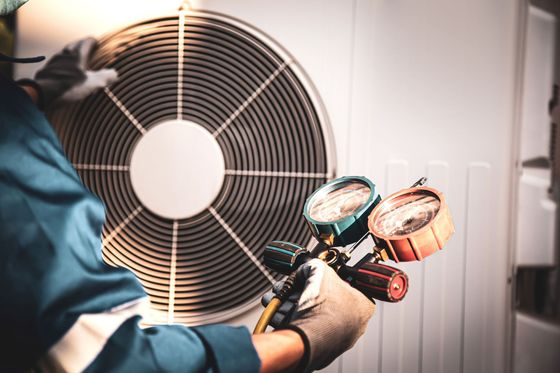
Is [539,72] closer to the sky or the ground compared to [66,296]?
closer to the sky

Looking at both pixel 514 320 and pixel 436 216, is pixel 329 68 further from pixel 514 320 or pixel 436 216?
pixel 514 320

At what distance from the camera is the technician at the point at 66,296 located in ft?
1.75

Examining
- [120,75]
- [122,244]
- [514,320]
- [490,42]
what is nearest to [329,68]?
[490,42]

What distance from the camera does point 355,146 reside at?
135 centimetres

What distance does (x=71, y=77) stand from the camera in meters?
1.31

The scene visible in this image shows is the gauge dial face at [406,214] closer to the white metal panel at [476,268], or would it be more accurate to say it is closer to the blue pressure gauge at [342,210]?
the blue pressure gauge at [342,210]

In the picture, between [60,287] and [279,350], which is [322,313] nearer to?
[279,350]

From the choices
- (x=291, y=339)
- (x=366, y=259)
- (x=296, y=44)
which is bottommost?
(x=291, y=339)

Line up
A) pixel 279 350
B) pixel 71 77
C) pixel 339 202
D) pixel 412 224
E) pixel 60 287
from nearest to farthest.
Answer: pixel 60 287, pixel 279 350, pixel 412 224, pixel 339 202, pixel 71 77

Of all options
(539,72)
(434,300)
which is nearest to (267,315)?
(434,300)

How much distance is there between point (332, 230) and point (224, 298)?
657 millimetres

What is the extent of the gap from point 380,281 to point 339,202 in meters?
0.21

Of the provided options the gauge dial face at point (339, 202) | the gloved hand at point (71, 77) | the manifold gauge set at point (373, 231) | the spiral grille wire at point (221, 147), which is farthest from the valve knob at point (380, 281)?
the gloved hand at point (71, 77)

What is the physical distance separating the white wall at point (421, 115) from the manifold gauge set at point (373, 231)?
0.50 meters
